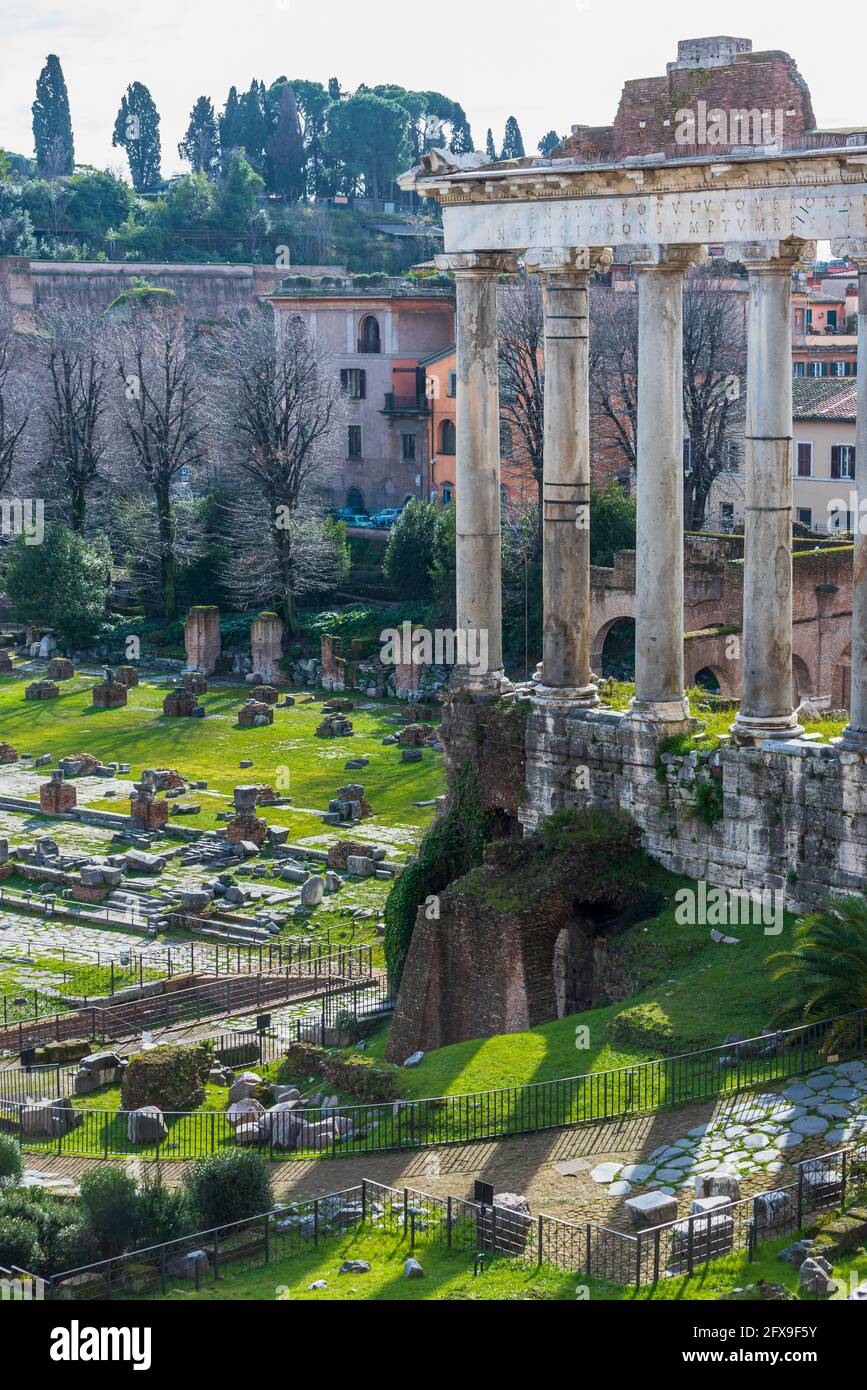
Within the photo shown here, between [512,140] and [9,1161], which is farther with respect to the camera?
[512,140]

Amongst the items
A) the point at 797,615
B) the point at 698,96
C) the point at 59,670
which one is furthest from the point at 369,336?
the point at 698,96

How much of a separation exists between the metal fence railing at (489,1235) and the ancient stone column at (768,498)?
22.9 ft

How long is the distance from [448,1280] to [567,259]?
506 inches

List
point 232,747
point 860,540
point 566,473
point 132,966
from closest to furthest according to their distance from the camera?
point 860,540
point 566,473
point 132,966
point 232,747

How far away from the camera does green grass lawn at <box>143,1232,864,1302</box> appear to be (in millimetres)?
16938

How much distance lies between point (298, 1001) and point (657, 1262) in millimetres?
14063

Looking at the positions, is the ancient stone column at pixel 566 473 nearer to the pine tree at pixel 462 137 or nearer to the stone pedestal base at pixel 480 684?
the stone pedestal base at pixel 480 684

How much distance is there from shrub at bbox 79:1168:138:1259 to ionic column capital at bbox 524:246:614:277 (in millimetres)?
12049

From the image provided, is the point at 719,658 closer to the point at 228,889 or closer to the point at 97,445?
the point at 228,889

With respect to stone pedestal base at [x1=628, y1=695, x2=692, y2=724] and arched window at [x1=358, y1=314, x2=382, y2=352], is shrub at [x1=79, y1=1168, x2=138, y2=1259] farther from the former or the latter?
arched window at [x1=358, y1=314, x2=382, y2=352]

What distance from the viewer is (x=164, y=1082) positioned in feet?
86.0

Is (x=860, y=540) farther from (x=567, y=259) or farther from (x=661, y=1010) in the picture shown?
(x=661, y=1010)

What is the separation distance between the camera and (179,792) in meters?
44.6

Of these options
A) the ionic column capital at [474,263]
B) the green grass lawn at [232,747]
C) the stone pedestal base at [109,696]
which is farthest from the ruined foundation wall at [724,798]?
the stone pedestal base at [109,696]
